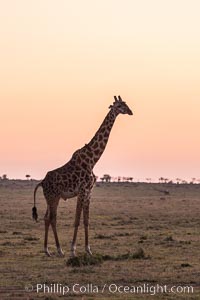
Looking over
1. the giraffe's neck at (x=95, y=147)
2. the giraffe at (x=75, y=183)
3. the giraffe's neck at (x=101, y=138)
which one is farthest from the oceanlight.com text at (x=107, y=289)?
the giraffe's neck at (x=101, y=138)

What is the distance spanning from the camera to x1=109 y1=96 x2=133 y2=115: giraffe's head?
19844 millimetres

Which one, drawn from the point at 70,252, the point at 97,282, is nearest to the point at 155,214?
the point at 70,252

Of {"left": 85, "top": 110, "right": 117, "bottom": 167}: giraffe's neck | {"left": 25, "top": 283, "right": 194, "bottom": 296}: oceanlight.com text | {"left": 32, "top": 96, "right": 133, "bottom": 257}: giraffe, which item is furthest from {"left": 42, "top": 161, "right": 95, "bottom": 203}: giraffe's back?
{"left": 25, "top": 283, "right": 194, "bottom": 296}: oceanlight.com text

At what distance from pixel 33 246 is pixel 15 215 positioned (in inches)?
550

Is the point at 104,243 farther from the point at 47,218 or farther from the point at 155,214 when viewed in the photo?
the point at 155,214

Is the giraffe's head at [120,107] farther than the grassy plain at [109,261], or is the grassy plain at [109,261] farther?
→ the giraffe's head at [120,107]

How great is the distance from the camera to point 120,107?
20.0 meters

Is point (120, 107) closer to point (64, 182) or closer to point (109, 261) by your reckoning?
point (64, 182)

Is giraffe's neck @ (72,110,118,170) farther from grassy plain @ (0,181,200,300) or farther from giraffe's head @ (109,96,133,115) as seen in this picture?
grassy plain @ (0,181,200,300)

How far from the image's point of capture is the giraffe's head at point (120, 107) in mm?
19844

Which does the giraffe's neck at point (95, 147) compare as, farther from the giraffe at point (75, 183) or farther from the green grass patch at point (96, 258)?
the green grass patch at point (96, 258)

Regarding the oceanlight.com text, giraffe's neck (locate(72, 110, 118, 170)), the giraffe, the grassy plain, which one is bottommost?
the oceanlight.com text

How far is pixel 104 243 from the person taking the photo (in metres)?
21.6

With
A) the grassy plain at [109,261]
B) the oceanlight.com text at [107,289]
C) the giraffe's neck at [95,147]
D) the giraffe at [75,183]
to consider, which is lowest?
the oceanlight.com text at [107,289]
